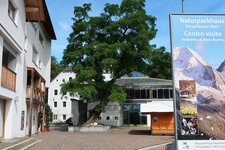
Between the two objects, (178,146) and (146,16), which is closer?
(178,146)

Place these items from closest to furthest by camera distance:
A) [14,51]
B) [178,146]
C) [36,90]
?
1. [178,146]
2. [14,51]
3. [36,90]

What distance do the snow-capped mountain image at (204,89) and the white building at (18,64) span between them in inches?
436

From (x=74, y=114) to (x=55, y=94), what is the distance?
22.0 meters

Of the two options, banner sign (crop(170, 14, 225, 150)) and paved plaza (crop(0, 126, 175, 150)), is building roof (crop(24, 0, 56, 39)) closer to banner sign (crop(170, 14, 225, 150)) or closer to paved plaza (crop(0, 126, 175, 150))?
paved plaza (crop(0, 126, 175, 150))

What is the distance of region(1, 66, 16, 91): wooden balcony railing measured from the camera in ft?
59.5

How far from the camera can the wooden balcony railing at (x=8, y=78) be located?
18.1 m

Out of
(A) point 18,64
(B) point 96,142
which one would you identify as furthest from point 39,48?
(B) point 96,142

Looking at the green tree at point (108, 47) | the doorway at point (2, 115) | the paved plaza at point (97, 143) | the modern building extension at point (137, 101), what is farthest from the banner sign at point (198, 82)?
the modern building extension at point (137, 101)

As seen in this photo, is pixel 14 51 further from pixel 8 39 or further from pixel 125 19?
pixel 125 19

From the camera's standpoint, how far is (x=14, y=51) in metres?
21.0

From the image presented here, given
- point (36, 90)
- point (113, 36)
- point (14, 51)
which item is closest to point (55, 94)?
point (113, 36)

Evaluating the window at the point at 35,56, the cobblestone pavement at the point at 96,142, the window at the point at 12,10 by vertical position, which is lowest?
the cobblestone pavement at the point at 96,142

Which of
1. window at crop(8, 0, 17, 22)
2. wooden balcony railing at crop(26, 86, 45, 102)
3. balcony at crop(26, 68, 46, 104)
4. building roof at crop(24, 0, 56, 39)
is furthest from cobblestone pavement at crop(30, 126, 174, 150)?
building roof at crop(24, 0, 56, 39)

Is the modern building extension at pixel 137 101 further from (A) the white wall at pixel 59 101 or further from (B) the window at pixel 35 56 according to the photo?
(A) the white wall at pixel 59 101
